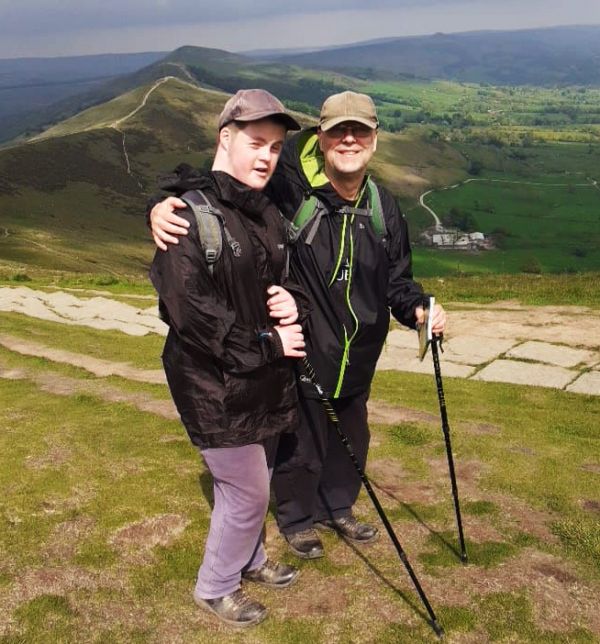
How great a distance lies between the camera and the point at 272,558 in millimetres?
6340

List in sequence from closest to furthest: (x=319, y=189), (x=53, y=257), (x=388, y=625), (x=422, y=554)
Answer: (x=388, y=625) → (x=319, y=189) → (x=422, y=554) → (x=53, y=257)

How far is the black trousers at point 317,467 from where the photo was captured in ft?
20.3

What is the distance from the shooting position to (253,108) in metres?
4.51

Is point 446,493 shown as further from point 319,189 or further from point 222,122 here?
point 222,122

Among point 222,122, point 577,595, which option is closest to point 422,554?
point 577,595

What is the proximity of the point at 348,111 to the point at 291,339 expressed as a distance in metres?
1.98

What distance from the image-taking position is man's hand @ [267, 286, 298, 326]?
4832mm

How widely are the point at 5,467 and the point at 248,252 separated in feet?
18.0

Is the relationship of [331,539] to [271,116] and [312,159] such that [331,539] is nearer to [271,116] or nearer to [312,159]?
[312,159]

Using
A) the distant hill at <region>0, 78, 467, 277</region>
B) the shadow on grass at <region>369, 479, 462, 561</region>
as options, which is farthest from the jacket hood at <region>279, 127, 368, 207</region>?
the distant hill at <region>0, 78, 467, 277</region>

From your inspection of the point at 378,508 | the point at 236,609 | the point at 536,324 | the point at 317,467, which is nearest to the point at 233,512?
the point at 236,609

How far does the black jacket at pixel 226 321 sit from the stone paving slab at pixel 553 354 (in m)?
11.5

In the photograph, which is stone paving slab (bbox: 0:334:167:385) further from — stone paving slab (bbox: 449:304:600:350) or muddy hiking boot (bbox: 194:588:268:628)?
stone paving slab (bbox: 449:304:600:350)

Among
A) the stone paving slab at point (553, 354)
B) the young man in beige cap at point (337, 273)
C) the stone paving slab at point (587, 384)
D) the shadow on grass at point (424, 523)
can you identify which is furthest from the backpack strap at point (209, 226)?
the stone paving slab at point (553, 354)
